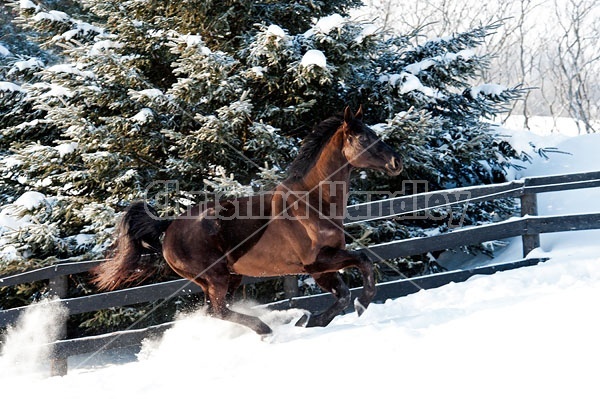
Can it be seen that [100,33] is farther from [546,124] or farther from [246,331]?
[546,124]

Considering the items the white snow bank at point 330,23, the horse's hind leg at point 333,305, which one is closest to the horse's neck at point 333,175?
the horse's hind leg at point 333,305

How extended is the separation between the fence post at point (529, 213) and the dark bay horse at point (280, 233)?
→ 2.44 metres

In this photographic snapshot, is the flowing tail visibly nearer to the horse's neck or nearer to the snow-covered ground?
the snow-covered ground

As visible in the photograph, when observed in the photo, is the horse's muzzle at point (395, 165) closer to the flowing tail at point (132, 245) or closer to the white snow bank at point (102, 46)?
the flowing tail at point (132, 245)

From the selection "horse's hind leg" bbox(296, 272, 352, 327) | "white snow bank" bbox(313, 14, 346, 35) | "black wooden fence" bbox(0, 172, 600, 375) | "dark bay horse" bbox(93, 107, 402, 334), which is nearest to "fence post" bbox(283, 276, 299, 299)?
"black wooden fence" bbox(0, 172, 600, 375)

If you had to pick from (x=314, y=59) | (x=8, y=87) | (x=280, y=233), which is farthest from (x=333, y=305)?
(x=8, y=87)

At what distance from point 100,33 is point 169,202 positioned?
2.94 metres

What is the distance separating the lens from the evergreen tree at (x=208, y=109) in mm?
6793

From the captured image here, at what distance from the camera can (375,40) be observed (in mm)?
6828

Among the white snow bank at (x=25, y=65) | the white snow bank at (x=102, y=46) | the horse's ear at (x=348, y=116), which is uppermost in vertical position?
the white snow bank at (x=25, y=65)

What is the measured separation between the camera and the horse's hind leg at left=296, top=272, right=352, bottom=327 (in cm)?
484

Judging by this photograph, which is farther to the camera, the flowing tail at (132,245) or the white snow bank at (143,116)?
the white snow bank at (143,116)

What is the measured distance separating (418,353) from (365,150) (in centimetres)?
186

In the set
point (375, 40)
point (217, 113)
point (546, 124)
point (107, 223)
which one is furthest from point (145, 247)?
point (546, 124)
